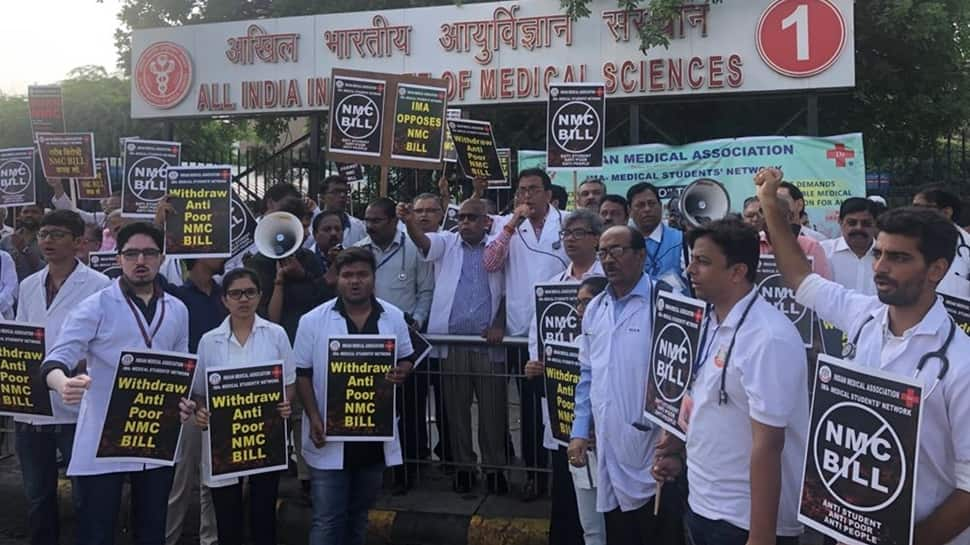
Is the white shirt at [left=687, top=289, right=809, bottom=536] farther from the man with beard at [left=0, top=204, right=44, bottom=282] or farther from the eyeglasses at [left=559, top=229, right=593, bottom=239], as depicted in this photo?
the man with beard at [left=0, top=204, right=44, bottom=282]

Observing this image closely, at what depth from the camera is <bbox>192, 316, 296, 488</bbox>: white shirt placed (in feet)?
15.6

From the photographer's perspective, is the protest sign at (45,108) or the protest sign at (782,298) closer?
the protest sign at (782,298)

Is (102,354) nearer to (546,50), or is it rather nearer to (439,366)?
(439,366)

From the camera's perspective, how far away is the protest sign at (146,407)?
4430 millimetres

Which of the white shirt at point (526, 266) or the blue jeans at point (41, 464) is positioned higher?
the white shirt at point (526, 266)

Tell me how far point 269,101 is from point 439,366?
944 centimetres

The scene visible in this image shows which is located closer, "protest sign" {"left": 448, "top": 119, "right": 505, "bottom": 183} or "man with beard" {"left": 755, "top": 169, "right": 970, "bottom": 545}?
"man with beard" {"left": 755, "top": 169, "right": 970, "bottom": 545}

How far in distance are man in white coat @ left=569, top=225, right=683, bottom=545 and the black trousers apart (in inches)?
71.8

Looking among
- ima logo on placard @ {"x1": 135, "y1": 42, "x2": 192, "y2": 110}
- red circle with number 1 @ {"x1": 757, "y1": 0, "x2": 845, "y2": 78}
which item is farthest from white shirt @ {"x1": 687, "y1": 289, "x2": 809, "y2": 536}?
ima logo on placard @ {"x1": 135, "y1": 42, "x2": 192, "y2": 110}

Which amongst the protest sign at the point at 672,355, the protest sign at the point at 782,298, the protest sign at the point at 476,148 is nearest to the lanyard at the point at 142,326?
the protest sign at the point at 672,355

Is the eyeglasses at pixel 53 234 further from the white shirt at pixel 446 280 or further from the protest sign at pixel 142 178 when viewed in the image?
the protest sign at pixel 142 178

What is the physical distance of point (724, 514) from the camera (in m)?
3.21

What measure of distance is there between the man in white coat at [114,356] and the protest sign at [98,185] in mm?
6569

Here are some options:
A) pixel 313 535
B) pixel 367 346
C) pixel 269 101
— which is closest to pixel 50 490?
pixel 313 535
